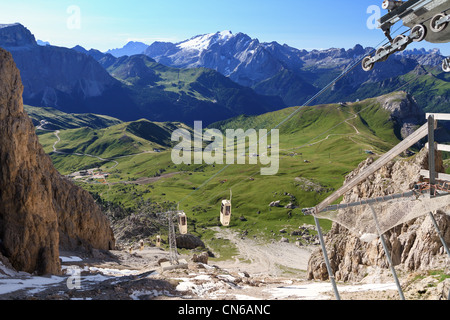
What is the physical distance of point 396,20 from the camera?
17.5 metres

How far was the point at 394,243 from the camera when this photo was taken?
1769 inches

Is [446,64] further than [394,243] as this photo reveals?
No

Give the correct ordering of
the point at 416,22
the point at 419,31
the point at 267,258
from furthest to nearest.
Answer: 1. the point at 267,258
2. the point at 416,22
3. the point at 419,31

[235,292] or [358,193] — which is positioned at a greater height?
[358,193]

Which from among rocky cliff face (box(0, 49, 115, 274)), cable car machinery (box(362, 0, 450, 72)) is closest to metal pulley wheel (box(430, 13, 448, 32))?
cable car machinery (box(362, 0, 450, 72))

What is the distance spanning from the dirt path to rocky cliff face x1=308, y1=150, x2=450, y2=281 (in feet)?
147

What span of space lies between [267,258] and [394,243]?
279 feet

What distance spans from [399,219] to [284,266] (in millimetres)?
103418

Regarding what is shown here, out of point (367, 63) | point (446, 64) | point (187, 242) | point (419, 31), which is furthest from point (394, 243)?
point (187, 242)

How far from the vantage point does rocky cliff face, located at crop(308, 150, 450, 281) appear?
38.6 m

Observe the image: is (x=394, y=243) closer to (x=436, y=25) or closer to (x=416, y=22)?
(x=416, y=22)

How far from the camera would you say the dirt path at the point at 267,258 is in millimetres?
111000
